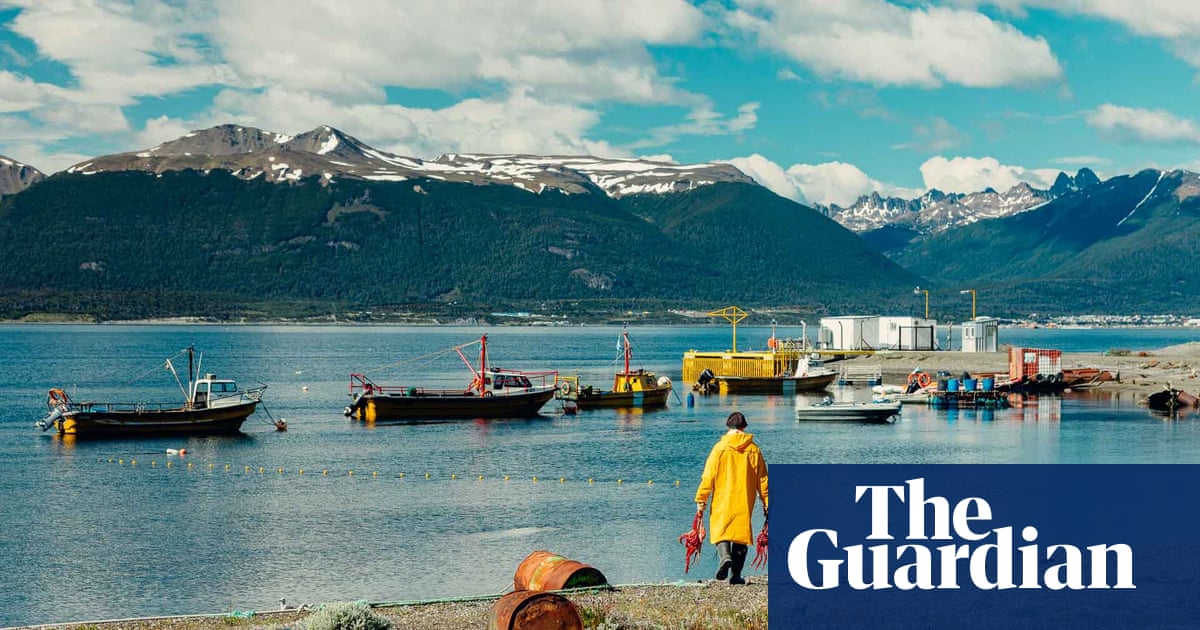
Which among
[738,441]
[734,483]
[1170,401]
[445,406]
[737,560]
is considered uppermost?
[738,441]

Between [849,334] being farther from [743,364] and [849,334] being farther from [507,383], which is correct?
[507,383]

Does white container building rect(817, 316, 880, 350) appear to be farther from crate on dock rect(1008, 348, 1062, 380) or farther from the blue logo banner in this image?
the blue logo banner

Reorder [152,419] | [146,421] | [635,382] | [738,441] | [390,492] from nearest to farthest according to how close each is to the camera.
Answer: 1. [738,441]
2. [390,492]
3. [146,421]
4. [152,419]
5. [635,382]

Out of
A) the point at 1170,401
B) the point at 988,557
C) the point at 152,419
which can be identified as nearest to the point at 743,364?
the point at 1170,401

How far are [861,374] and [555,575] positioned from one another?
335 ft

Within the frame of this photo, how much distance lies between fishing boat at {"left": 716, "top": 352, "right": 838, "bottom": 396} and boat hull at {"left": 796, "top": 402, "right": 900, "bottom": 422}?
2501 centimetres

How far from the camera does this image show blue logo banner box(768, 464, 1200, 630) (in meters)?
21.0

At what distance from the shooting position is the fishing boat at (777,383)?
337 feet

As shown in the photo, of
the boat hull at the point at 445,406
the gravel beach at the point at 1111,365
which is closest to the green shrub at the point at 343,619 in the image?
the boat hull at the point at 445,406

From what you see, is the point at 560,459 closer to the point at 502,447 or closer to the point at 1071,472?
the point at 502,447

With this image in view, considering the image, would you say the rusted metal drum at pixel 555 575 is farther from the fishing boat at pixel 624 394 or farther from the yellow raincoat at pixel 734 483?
the fishing boat at pixel 624 394

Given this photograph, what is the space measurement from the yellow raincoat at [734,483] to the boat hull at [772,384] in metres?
84.2

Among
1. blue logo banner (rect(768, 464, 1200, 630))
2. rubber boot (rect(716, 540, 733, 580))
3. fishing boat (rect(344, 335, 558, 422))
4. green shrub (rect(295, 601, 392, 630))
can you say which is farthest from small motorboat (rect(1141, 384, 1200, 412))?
green shrub (rect(295, 601, 392, 630))

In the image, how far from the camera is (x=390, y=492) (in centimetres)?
4569
